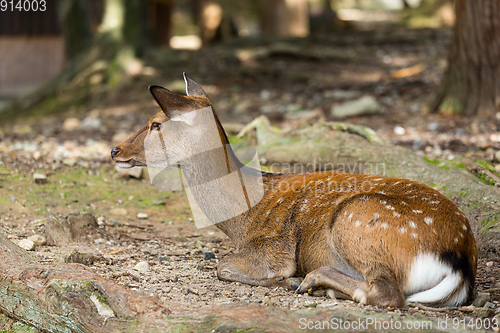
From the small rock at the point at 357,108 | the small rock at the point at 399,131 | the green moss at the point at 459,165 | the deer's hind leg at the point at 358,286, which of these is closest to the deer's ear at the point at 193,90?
the deer's hind leg at the point at 358,286

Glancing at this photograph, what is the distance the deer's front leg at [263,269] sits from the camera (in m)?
3.49

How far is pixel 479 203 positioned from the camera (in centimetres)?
427

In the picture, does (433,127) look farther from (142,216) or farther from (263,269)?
(263,269)

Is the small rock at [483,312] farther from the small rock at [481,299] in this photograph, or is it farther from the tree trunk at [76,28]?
the tree trunk at [76,28]

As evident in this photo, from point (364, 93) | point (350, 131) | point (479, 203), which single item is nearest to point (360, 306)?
point (479, 203)

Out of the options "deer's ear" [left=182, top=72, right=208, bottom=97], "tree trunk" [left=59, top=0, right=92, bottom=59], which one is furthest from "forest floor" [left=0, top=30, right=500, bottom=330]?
"tree trunk" [left=59, top=0, right=92, bottom=59]

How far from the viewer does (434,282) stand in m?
3.01

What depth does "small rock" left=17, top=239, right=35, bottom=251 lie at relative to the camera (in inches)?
147

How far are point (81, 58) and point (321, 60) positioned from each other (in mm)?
5729

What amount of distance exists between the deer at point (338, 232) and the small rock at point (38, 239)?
90cm

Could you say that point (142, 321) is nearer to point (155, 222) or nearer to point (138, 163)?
point (138, 163)

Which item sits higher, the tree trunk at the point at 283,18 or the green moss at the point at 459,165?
the tree trunk at the point at 283,18

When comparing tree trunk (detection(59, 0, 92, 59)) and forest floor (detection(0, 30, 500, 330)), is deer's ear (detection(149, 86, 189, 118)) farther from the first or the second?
tree trunk (detection(59, 0, 92, 59))

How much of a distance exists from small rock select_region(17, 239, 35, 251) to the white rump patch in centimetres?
263
